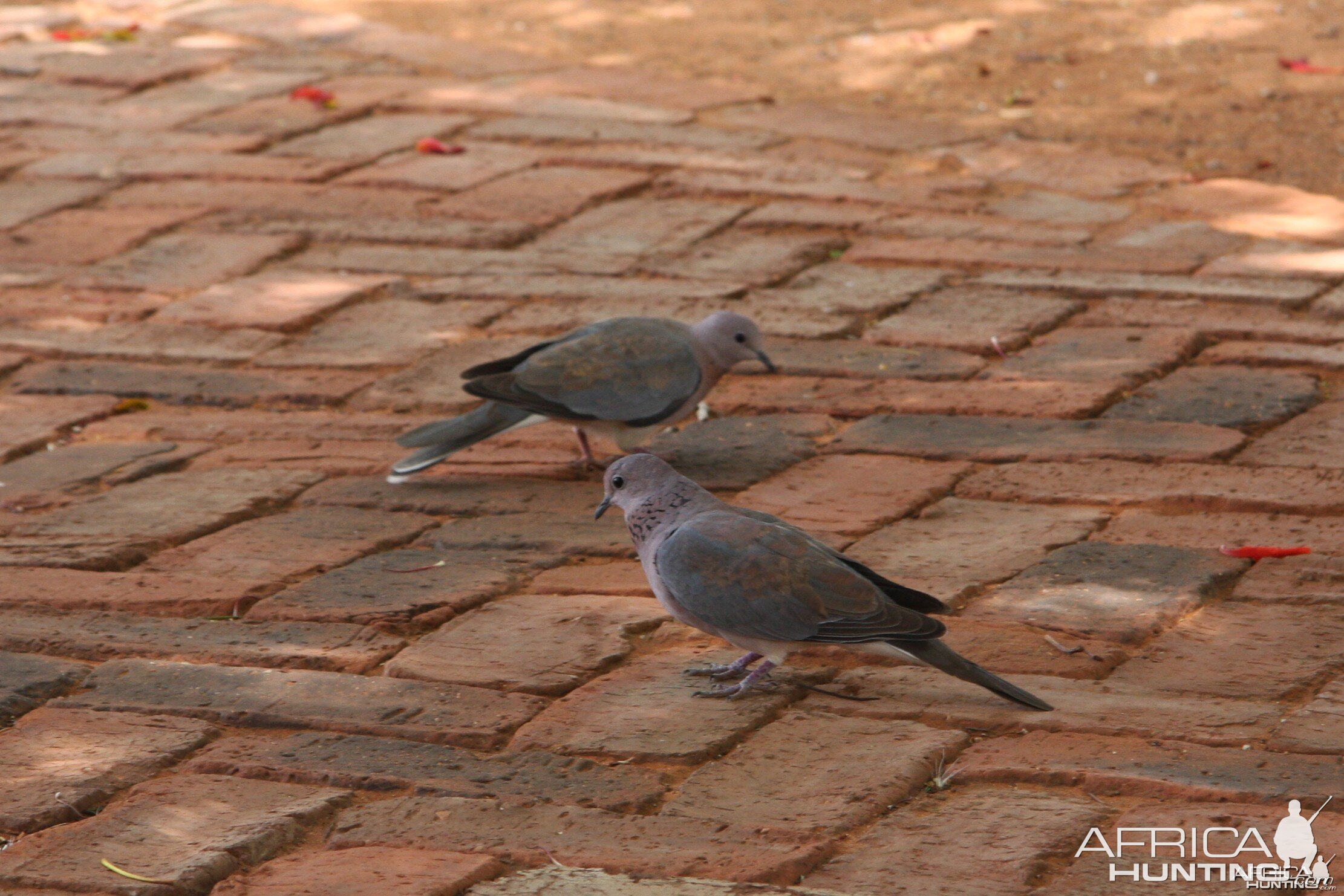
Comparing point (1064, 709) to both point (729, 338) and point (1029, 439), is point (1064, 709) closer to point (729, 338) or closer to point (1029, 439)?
point (1029, 439)

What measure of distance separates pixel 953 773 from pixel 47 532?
2346mm

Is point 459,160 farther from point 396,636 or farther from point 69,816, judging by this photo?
point 69,816

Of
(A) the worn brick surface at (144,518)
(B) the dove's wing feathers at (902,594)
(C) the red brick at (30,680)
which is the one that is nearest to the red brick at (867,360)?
(A) the worn brick surface at (144,518)

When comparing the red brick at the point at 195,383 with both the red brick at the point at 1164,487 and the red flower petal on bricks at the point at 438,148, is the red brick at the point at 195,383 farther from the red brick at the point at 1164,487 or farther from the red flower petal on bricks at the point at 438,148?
the red flower petal on bricks at the point at 438,148

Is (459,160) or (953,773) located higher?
(459,160)

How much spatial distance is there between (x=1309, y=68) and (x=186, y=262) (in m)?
4.93

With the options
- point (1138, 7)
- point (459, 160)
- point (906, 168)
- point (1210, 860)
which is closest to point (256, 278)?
point (459, 160)

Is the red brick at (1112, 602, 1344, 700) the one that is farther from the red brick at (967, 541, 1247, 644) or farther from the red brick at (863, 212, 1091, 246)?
the red brick at (863, 212, 1091, 246)

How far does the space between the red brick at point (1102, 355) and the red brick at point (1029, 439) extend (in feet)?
1.02

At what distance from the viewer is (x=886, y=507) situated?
3.98m

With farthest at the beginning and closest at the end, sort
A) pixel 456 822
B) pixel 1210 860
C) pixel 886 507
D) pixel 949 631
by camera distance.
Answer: pixel 886 507
pixel 949 631
pixel 456 822
pixel 1210 860

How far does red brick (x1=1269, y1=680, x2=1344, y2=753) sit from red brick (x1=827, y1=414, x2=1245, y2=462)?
1.26m

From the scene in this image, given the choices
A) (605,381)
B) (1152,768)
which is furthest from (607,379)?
(1152,768)

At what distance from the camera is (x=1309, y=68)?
7508 mm
